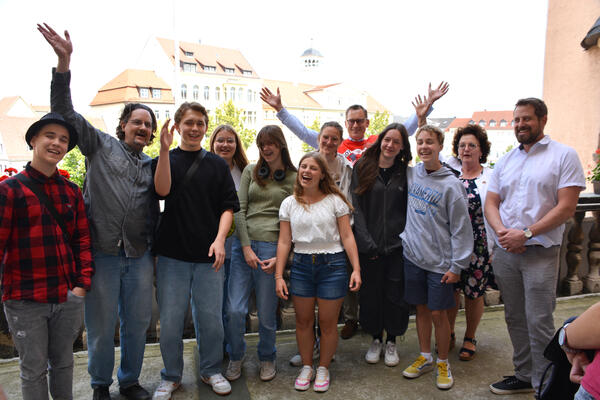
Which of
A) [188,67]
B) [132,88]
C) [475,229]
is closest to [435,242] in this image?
[475,229]

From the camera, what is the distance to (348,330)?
3.31m

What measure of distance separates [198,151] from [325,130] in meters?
0.93

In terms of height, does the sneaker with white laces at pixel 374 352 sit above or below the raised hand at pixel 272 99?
below

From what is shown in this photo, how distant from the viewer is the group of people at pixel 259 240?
1.92 meters

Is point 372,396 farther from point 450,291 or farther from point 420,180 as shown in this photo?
point 420,180

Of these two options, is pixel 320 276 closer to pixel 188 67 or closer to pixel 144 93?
pixel 144 93

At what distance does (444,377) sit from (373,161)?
1.52m

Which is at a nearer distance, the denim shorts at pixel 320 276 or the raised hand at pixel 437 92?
the denim shorts at pixel 320 276

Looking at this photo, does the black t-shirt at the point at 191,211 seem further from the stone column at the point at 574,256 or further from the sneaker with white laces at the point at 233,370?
the stone column at the point at 574,256

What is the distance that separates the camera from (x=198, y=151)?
8.16 ft

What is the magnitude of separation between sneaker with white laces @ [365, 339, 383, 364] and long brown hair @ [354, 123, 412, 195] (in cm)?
115

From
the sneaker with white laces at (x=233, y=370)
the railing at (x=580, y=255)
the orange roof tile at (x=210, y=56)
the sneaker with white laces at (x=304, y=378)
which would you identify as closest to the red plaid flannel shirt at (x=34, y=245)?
the sneaker with white laces at (x=233, y=370)

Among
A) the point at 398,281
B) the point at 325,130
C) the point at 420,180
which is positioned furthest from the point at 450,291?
the point at 325,130

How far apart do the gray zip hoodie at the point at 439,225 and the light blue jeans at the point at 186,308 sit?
132cm
